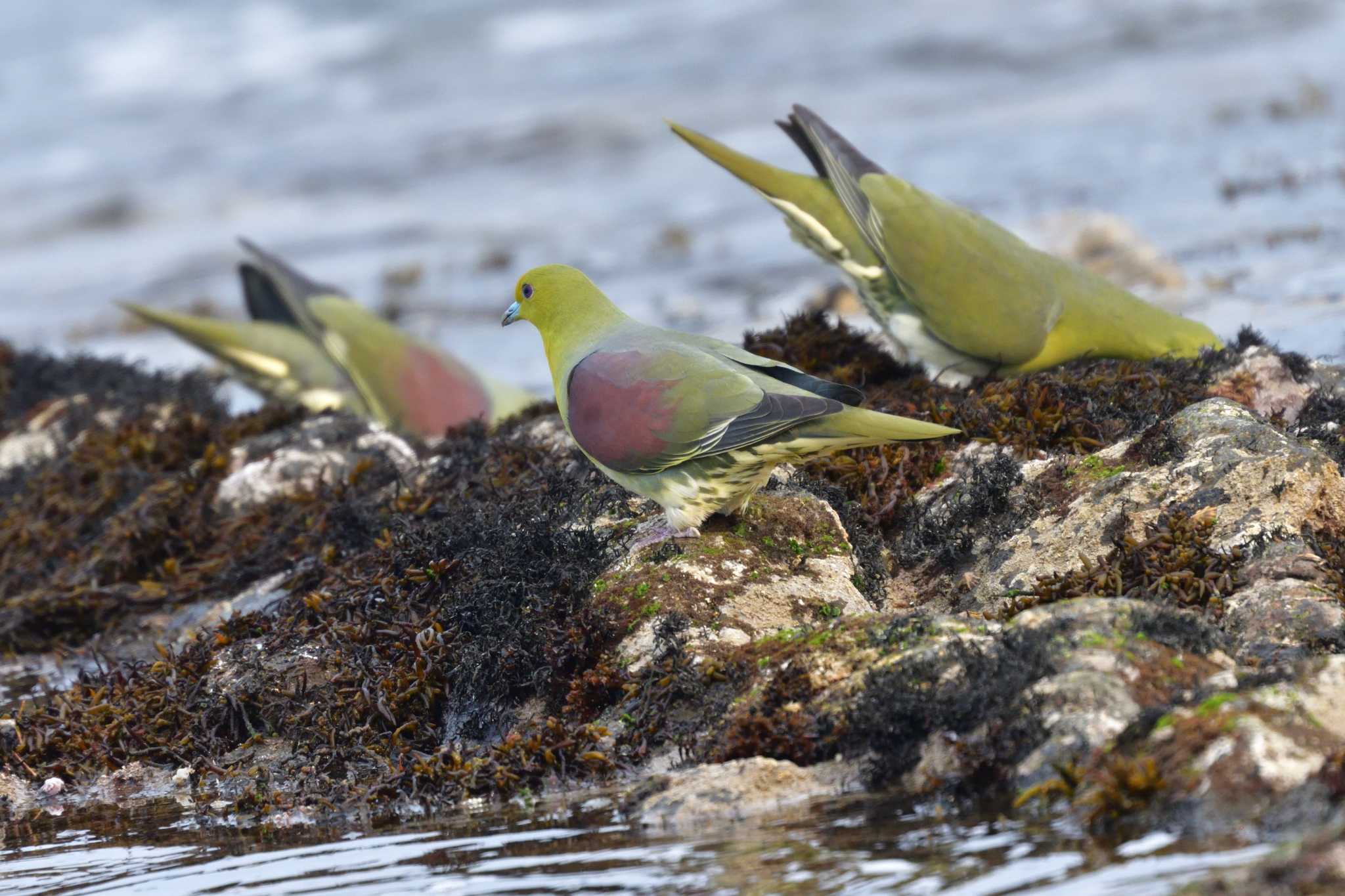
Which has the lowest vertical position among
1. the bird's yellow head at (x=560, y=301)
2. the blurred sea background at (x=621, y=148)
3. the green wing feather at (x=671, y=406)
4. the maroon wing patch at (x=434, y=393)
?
the green wing feather at (x=671, y=406)

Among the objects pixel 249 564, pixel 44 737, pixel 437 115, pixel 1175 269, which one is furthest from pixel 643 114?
pixel 44 737

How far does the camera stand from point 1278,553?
14.1 ft

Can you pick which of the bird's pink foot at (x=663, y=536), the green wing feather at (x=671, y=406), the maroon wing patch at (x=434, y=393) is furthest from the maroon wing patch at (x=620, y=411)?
the maroon wing patch at (x=434, y=393)

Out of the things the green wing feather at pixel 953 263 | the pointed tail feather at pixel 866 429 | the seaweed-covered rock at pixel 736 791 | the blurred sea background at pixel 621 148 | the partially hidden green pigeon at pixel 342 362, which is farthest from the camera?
the blurred sea background at pixel 621 148

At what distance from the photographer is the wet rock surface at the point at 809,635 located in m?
A: 3.43

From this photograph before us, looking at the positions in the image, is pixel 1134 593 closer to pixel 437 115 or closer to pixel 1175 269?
pixel 1175 269

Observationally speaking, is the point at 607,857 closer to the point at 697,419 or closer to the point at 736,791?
the point at 736,791

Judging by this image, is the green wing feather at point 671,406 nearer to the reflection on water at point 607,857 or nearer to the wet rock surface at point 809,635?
the wet rock surface at point 809,635

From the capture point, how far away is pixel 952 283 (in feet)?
20.7

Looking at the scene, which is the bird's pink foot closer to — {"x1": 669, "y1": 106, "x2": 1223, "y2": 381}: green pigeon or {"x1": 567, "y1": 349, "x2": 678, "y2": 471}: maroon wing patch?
{"x1": 567, "y1": 349, "x2": 678, "y2": 471}: maroon wing patch

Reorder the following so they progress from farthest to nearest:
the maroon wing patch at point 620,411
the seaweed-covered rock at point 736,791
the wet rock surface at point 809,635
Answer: the maroon wing patch at point 620,411 → the seaweed-covered rock at point 736,791 → the wet rock surface at point 809,635

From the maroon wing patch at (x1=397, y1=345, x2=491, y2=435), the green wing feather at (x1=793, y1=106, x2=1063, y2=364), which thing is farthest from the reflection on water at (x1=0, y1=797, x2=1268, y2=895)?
the maroon wing patch at (x1=397, y1=345, x2=491, y2=435)

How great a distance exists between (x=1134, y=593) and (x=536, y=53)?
27.0 metres

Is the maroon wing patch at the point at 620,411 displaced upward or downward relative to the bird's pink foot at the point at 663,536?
upward
